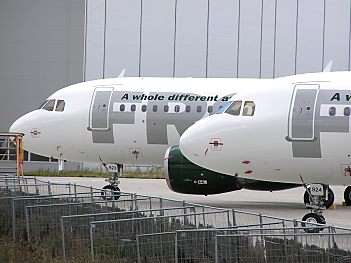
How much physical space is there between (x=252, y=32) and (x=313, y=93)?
2997 cm

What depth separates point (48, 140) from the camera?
27.8 m

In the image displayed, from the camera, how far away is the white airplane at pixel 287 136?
19906 mm

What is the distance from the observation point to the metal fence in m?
10.9

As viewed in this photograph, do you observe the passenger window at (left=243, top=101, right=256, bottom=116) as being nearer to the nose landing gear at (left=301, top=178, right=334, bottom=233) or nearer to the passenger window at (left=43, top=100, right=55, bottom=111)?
the nose landing gear at (left=301, top=178, right=334, bottom=233)

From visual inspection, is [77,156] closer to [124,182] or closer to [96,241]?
[124,182]

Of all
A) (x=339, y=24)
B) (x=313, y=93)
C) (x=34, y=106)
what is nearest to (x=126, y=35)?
(x=34, y=106)

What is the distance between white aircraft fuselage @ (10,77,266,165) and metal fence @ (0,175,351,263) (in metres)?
11.3

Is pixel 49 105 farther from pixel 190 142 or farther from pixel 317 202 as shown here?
pixel 317 202

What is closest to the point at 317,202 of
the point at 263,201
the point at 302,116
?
the point at 302,116

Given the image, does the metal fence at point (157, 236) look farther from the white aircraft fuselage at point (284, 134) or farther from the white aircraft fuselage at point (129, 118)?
the white aircraft fuselage at point (129, 118)

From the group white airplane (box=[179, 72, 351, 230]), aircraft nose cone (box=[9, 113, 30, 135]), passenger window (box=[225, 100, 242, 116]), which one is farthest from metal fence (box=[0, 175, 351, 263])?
aircraft nose cone (box=[9, 113, 30, 135])

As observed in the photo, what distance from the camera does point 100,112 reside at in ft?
88.9

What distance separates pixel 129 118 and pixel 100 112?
34.0 inches

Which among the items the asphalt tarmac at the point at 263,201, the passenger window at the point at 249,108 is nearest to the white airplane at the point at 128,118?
the asphalt tarmac at the point at 263,201
